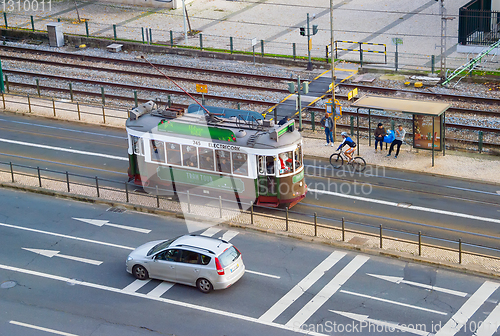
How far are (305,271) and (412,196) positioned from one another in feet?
24.3

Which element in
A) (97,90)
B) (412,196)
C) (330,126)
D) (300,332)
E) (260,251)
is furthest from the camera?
(97,90)

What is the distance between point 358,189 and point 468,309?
9406mm

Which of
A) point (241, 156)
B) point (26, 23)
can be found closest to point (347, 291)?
point (241, 156)

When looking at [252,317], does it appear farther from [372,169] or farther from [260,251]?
[372,169]

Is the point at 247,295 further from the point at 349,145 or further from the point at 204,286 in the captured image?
the point at 349,145

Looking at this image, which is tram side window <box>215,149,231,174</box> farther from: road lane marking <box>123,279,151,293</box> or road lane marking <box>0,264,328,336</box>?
road lane marking <box>0,264,328,336</box>

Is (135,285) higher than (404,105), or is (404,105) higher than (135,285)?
(404,105)

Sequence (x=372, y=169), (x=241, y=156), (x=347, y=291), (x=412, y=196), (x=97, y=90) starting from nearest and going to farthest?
(x=347, y=291) < (x=241, y=156) < (x=412, y=196) < (x=372, y=169) < (x=97, y=90)

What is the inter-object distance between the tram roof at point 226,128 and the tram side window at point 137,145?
0.41 m

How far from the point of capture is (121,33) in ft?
169

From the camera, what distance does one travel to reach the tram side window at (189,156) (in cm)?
2767

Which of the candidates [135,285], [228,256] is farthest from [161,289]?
[228,256]

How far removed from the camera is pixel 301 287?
22.1m

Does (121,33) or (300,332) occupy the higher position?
(121,33)
